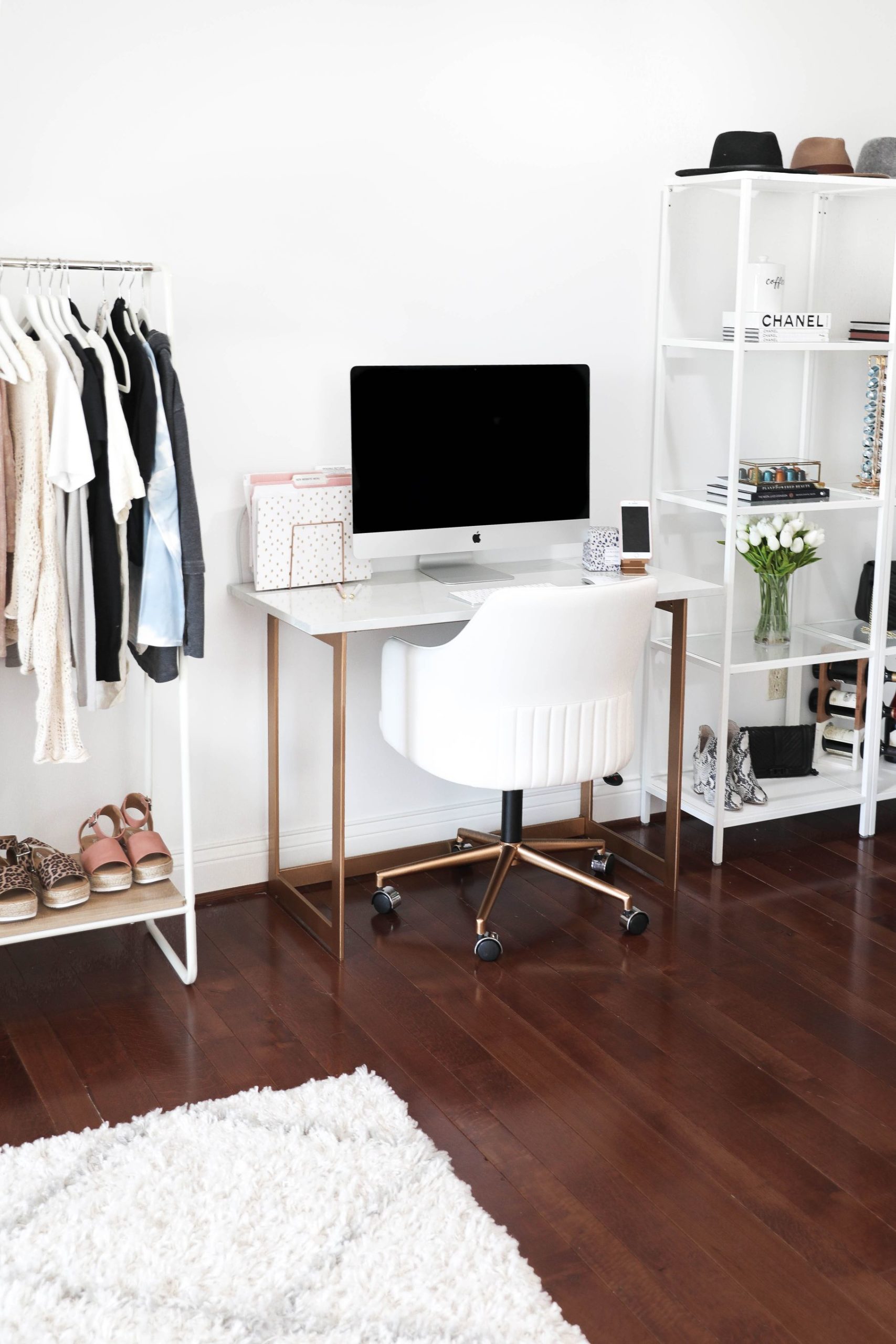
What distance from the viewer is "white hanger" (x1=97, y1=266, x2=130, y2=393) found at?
2.66 m

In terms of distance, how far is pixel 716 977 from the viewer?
9.86 ft

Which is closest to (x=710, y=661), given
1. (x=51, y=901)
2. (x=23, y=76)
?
(x=51, y=901)

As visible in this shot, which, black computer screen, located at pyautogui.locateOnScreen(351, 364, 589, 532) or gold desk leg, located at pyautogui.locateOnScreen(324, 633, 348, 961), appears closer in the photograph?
gold desk leg, located at pyautogui.locateOnScreen(324, 633, 348, 961)

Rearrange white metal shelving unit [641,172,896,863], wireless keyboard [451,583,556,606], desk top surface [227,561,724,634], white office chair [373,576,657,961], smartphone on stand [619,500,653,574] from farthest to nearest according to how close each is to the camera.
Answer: white metal shelving unit [641,172,896,863], smartphone on stand [619,500,653,574], wireless keyboard [451,583,556,606], desk top surface [227,561,724,634], white office chair [373,576,657,961]

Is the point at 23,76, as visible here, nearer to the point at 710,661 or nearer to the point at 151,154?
the point at 151,154

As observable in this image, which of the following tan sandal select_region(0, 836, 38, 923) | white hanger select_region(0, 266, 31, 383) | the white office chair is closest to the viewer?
white hanger select_region(0, 266, 31, 383)

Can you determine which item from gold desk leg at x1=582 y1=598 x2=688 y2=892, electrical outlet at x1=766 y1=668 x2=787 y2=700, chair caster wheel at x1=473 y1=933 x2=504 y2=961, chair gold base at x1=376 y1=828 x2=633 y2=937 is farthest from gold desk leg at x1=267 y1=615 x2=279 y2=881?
electrical outlet at x1=766 y1=668 x2=787 y2=700

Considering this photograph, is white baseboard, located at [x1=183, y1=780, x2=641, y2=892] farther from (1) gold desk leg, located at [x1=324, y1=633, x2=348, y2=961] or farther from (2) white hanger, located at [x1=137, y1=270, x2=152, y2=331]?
(2) white hanger, located at [x1=137, y1=270, x2=152, y2=331]

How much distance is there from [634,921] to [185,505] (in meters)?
1.46

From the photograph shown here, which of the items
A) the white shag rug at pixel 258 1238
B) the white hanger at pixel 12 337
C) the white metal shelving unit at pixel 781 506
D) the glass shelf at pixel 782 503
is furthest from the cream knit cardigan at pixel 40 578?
the glass shelf at pixel 782 503

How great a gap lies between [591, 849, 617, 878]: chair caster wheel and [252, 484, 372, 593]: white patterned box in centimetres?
102

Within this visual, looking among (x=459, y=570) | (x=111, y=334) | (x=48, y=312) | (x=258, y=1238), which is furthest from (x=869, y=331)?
(x=258, y=1238)

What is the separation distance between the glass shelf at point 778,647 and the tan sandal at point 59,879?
1.77m

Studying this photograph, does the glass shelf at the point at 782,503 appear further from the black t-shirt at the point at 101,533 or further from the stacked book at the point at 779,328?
the black t-shirt at the point at 101,533
